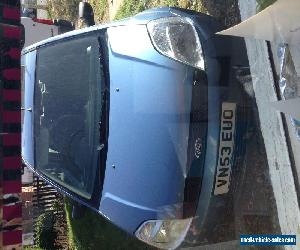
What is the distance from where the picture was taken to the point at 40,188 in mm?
7238

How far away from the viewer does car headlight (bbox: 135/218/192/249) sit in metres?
2.83

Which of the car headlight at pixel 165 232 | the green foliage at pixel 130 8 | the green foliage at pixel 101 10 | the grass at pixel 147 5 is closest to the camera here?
the car headlight at pixel 165 232

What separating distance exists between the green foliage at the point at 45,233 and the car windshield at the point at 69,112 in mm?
3133

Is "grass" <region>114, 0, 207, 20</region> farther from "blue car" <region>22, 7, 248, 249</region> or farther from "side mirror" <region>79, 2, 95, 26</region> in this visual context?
"blue car" <region>22, 7, 248, 249</region>

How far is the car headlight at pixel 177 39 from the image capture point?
278cm

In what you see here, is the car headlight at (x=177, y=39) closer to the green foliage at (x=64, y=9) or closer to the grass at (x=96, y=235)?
the grass at (x=96, y=235)

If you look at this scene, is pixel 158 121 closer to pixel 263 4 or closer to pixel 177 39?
pixel 177 39

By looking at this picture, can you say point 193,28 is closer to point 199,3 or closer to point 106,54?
point 106,54

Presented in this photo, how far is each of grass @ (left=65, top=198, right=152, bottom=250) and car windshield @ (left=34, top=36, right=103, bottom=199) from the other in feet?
4.92

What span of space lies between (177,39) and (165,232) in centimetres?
128

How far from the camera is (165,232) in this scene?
288 cm

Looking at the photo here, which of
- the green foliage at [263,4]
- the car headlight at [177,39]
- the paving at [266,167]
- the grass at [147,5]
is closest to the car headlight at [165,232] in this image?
the paving at [266,167]

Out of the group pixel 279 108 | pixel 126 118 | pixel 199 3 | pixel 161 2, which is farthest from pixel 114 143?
pixel 161 2

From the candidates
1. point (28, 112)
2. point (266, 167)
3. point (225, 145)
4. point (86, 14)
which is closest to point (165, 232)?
point (225, 145)
